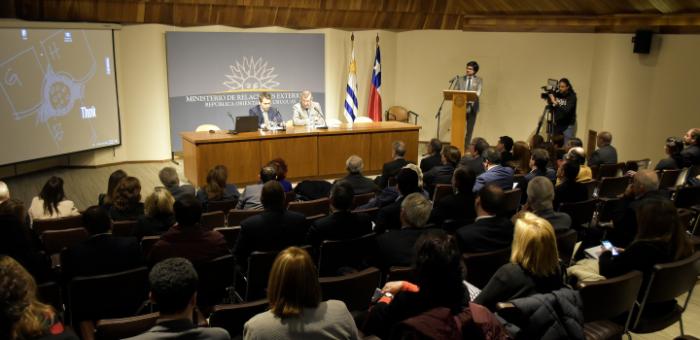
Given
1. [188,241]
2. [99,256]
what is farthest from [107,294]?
[188,241]

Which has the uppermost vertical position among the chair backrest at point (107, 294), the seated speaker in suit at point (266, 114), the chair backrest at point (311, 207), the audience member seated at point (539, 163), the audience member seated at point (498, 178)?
the seated speaker in suit at point (266, 114)

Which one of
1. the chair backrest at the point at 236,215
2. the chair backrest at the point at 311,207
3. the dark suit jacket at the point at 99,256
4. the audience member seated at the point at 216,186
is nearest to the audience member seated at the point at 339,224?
the chair backrest at the point at 236,215

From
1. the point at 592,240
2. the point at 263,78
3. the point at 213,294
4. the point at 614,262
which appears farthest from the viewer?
the point at 263,78

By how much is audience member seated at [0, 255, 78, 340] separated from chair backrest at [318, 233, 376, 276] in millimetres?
1902

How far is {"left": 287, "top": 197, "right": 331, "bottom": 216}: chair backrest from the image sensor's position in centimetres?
518

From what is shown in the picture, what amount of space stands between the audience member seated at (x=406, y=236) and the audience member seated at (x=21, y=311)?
192 cm

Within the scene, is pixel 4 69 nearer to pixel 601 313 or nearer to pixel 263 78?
pixel 263 78

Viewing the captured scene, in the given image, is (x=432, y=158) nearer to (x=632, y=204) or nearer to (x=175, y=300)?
(x=632, y=204)

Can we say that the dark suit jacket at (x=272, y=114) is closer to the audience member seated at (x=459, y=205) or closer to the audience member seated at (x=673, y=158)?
the audience member seated at (x=459, y=205)

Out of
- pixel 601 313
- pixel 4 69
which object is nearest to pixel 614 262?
pixel 601 313

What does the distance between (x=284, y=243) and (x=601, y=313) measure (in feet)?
6.50

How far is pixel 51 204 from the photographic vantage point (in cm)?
514

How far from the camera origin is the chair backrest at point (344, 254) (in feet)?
12.7

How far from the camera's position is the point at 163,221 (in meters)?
4.38
